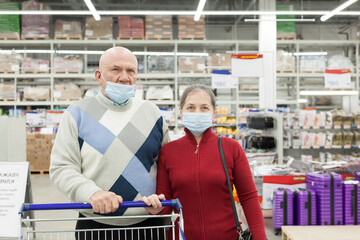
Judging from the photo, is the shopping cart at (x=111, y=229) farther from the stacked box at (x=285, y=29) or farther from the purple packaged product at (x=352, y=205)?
the stacked box at (x=285, y=29)

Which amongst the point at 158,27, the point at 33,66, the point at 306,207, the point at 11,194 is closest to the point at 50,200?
the point at 11,194

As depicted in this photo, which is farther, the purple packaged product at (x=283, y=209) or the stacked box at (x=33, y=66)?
the stacked box at (x=33, y=66)

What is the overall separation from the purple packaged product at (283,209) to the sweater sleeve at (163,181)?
263cm

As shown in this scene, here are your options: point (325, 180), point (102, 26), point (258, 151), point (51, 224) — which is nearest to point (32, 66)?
point (102, 26)

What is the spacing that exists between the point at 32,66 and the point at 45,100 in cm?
111

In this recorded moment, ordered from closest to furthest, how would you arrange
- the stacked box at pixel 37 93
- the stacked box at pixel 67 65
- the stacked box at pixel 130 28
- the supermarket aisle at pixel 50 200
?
the supermarket aisle at pixel 50 200
the stacked box at pixel 37 93
the stacked box at pixel 67 65
the stacked box at pixel 130 28

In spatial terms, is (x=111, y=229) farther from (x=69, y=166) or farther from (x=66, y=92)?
(x=66, y=92)

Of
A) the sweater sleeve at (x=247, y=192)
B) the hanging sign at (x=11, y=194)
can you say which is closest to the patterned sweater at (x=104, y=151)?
the sweater sleeve at (x=247, y=192)

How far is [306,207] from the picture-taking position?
4.05 m

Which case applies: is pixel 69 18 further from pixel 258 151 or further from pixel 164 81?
pixel 258 151

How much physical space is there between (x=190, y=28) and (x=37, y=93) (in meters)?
5.11

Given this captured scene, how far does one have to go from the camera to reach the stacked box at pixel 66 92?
10508 millimetres

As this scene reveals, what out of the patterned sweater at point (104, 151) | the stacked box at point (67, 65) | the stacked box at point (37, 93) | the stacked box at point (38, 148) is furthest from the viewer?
the stacked box at point (67, 65)

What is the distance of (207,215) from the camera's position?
5.88 feet
